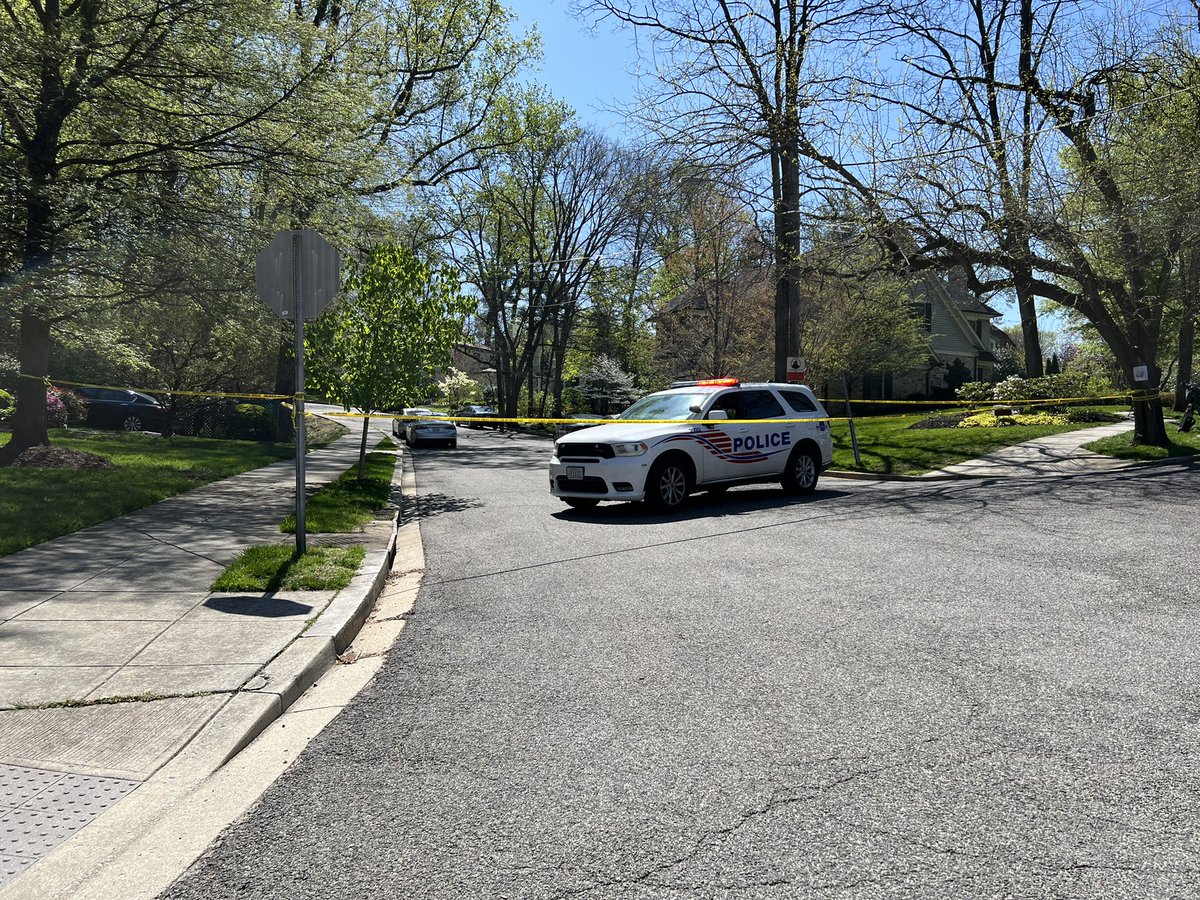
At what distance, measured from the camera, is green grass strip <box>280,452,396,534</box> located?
1097 cm

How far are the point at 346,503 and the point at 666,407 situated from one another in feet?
15.9

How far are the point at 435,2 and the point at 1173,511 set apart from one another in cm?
2594

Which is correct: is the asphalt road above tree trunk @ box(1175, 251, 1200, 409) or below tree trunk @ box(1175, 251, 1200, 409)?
below

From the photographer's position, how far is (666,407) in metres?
13.8

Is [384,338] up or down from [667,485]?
up

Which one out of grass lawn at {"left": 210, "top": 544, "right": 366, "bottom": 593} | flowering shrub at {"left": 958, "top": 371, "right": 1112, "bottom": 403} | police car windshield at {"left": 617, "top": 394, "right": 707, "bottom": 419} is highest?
flowering shrub at {"left": 958, "top": 371, "right": 1112, "bottom": 403}

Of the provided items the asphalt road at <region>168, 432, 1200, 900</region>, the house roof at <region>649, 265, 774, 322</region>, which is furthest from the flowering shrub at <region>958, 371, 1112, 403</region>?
the asphalt road at <region>168, 432, 1200, 900</region>

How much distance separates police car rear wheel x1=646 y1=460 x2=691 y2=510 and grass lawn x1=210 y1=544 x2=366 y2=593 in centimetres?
446

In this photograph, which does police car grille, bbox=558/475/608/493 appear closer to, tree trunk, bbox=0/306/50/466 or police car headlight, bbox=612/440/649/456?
police car headlight, bbox=612/440/649/456

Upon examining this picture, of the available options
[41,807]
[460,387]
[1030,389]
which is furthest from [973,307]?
[41,807]

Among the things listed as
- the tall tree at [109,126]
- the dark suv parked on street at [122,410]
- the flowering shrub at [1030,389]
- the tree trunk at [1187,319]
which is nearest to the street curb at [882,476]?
the tree trunk at [1187,319]

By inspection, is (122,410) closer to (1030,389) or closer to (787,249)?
(787,249)

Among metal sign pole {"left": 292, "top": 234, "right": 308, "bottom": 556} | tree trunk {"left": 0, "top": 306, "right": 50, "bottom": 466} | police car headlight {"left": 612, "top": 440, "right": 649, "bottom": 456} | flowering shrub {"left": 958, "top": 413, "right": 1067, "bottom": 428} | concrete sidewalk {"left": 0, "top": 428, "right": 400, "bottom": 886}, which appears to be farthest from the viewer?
flowering shrub {"left": 958, "top": 413, "right": 1067, "bottom": 428}

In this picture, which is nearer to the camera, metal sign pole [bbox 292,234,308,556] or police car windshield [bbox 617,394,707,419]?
metal sign pole [bbox 292,234,308,556]
